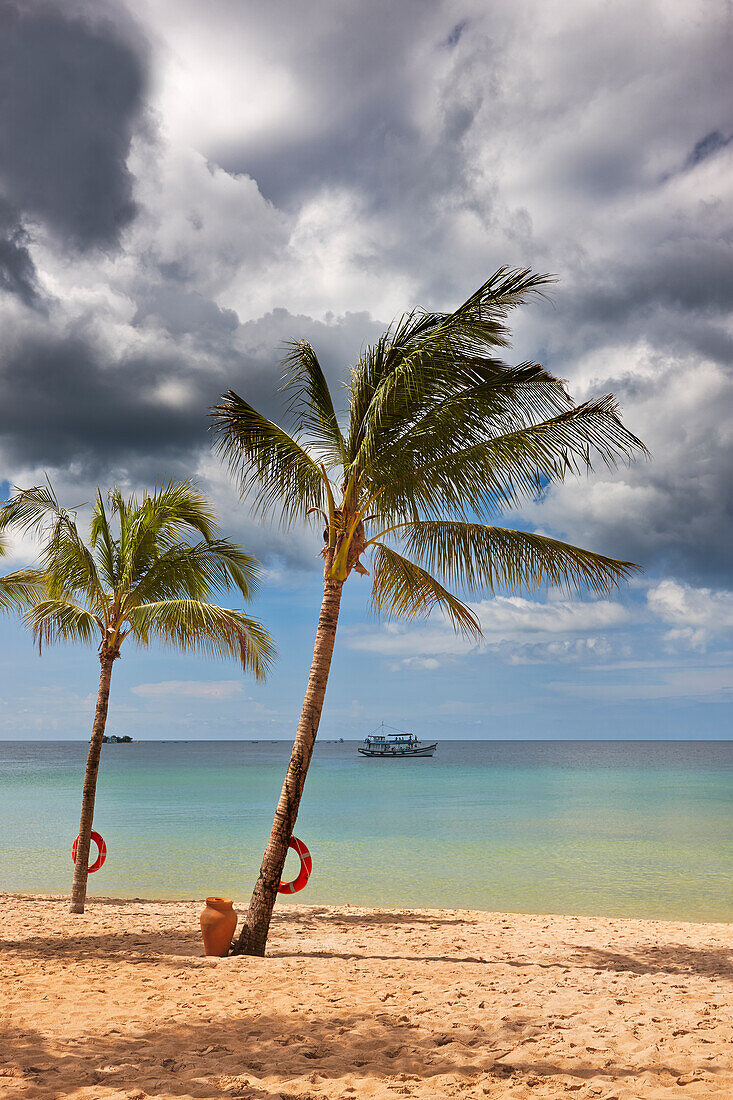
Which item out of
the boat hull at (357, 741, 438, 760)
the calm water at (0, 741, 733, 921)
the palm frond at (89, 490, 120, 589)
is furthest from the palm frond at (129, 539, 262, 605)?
the boat hull at (357, 741, 438, 760)

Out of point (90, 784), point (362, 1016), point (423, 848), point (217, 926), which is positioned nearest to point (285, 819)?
point (217, 926)

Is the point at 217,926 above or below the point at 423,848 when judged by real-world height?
above

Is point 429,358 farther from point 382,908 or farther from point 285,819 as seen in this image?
point 382,908

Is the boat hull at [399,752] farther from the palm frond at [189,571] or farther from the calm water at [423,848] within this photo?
the palm frond at [189,571]

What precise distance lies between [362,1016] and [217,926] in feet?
8.64

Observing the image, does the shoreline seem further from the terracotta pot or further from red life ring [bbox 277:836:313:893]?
the terracotta pot

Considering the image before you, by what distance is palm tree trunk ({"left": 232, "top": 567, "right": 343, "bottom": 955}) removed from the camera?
800 centimetres

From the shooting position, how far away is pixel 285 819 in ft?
26.2

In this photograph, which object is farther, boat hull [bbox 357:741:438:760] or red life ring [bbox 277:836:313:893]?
boat hull [bbox 357:741:438:760]

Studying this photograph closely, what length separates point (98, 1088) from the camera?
423 centimetres

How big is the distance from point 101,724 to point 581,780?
59.0 meters

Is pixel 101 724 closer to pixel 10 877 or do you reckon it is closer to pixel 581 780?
pixel 10 877

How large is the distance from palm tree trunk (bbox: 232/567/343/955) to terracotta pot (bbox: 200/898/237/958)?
0.57 feet

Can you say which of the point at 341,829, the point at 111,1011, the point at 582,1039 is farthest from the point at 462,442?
→ the point at 341,829
